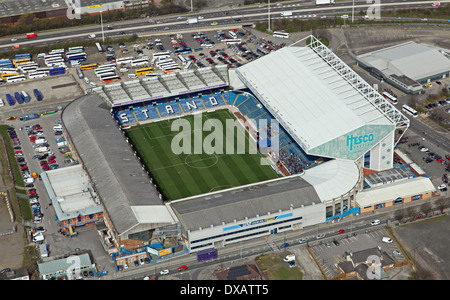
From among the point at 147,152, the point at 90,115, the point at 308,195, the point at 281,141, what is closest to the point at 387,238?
the point at 308,195

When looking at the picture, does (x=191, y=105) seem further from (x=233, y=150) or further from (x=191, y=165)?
(x=191, y=165)

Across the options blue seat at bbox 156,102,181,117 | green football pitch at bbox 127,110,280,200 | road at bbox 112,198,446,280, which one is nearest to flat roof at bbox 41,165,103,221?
green football pitch at bbox 127,110,280,200

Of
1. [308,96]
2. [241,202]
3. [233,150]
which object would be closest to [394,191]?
[308,96]

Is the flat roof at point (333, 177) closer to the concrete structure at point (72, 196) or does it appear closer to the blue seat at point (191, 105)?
the concrete structure at point (72, 196)

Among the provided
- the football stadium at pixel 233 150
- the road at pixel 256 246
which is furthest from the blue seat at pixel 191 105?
the road at pixel 256 246

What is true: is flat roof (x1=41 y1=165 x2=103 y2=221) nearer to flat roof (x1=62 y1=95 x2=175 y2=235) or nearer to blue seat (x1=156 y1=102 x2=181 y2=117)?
flat roof (x1=62 y1=95 x2=175 y2=235)
